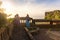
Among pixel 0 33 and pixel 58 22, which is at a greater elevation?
pixel 0 33

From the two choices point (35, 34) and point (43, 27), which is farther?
point (43, 27)

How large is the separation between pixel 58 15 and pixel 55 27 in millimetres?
6894

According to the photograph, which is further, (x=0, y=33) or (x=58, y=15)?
(x=58, y=15)

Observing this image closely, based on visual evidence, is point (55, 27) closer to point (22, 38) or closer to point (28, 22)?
point (28, 22)

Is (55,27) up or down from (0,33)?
down

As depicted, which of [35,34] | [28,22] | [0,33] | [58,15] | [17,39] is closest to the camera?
[0,33]

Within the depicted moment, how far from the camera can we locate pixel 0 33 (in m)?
6.22

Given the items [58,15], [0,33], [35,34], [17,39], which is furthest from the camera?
[58,15]

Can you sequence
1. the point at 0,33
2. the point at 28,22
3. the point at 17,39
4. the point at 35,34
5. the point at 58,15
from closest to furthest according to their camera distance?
1. the point at 0,33
2. the point at 17,39
3. the point at 35,34
4. the point at 28,22
5. the point at 58,15

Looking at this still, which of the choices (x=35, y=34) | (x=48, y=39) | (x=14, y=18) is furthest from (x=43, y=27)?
(x=48, y=39)

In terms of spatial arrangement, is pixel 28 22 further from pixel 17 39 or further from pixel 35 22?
pixel 17 39

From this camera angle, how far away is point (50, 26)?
64.7ft

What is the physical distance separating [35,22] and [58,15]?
730 cm

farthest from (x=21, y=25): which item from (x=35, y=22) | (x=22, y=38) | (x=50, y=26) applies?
(x=22, y=38)
